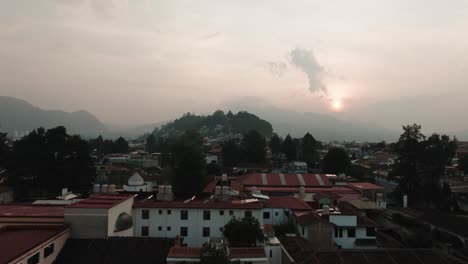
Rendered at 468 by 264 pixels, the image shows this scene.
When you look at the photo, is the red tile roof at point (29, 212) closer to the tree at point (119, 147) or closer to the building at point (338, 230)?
the building at point (338, 230)

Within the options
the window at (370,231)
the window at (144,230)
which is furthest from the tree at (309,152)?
the window at (144,230)

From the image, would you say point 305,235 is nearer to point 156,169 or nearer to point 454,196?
point 454,196

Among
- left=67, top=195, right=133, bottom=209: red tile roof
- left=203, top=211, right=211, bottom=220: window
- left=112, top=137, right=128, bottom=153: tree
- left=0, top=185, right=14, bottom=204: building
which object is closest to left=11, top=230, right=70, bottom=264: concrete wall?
left=67, top=195, right=133, bottom=209: red tile roof

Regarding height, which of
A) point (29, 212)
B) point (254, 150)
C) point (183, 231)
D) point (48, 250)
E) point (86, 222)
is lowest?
point (183, 231)

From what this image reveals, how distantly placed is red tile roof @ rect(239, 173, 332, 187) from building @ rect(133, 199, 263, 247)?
59.4ft

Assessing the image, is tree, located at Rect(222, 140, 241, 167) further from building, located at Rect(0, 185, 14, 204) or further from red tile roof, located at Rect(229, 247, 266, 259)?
red tile roof, located at Rect(229, 247, 266, 259)

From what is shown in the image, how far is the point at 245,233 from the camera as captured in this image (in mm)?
22828

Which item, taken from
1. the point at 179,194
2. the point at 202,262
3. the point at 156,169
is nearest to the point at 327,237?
the point at 202,262

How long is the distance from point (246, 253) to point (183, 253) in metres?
3.12

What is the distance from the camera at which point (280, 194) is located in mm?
41906

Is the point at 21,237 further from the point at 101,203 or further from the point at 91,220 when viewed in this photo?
the point at 101,203

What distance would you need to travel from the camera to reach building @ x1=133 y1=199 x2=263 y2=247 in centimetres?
2783

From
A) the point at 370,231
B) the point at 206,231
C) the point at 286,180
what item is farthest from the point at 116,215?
the point at 286,180

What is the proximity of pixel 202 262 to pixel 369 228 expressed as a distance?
1443 cm
